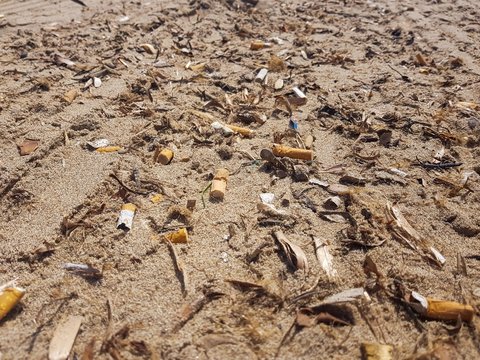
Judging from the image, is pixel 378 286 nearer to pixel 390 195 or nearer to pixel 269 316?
pixel 269 316

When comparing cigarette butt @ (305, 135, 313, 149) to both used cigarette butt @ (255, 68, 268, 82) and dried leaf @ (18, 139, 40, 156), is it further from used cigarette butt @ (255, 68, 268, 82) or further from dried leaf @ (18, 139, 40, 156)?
dried leaf @ (18, 139, 40, 156)

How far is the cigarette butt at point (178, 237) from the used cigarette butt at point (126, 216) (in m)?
0.24

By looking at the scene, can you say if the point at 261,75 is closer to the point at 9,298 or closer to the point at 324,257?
the point at 324,257

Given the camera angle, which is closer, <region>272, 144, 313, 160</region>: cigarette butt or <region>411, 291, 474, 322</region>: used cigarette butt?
<region>411, 291, 474, 322</region>: used cigarette butt

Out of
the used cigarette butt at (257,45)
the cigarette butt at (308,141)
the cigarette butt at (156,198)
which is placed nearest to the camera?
the cigarette butt at (156,198)

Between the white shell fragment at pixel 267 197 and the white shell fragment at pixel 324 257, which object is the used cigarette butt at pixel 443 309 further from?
the white shell fragment at pixel 267 197

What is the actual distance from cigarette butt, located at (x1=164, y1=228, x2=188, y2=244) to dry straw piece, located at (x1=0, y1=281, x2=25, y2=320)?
773 millimetres

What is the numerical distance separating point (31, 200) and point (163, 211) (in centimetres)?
85

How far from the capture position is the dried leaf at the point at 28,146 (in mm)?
2857

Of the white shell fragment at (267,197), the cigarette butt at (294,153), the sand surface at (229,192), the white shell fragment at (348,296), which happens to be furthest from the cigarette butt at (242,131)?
the white shell fragment at (348,296)

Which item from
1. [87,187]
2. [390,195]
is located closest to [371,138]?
[390,195]

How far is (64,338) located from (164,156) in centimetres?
143

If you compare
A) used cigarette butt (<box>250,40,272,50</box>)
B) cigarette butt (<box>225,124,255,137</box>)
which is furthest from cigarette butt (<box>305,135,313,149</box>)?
used cigarette butt (<box>250,40,272,50</box>)

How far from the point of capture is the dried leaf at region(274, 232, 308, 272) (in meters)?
2.10
